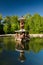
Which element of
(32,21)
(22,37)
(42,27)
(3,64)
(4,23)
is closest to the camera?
(3,64)

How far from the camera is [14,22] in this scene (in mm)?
30609

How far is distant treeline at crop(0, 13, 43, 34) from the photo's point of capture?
78.1 feet

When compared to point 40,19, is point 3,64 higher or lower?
lower

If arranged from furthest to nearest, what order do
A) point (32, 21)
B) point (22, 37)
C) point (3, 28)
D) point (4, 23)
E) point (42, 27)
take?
point (4, 23) < point (3, 28) < point (32, 21) < point (42, 27) < point (22, 37)

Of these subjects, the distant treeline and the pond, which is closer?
the pond

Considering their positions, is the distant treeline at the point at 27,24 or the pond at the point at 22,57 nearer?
the pond at the point at 22,57

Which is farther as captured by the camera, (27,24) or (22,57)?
(27,24)

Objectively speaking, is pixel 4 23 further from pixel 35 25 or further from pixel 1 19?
pixel 35 25

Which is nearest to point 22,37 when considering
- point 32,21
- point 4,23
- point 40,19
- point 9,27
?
point 40,19

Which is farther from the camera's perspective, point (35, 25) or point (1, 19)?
point (1, 19)

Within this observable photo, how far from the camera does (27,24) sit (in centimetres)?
2656

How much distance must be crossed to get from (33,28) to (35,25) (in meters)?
0.44

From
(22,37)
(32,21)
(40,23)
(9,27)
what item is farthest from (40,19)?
(22,37)

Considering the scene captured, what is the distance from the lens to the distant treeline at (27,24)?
78.1 ft
